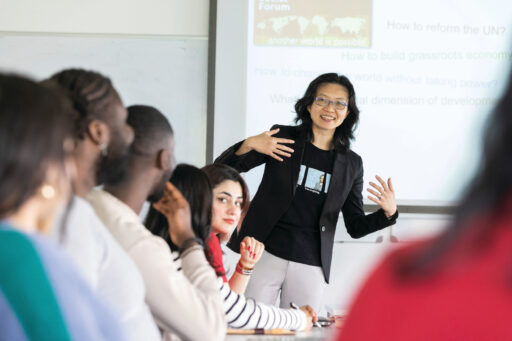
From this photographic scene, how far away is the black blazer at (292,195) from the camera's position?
122 inches

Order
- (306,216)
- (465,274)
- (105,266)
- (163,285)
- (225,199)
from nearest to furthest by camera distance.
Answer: (465,274)
(105,266)
(163,285)
(225,199)
(306,216)

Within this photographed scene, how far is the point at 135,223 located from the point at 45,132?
27.0 inches

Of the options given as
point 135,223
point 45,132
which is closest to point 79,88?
point 135,223

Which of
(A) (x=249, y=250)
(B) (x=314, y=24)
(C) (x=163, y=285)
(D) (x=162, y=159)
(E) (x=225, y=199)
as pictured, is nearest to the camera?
(C) (x=163, y=285)

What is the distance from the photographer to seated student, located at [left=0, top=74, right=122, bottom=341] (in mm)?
742

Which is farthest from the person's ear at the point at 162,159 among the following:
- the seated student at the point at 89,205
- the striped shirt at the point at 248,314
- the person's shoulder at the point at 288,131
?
the person's shoulder at the point at 288,131

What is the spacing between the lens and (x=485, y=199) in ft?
1.47

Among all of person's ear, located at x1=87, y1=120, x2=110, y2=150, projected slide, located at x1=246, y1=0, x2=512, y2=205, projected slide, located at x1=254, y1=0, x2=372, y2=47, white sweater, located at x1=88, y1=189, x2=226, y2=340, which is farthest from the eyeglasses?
person's ear, located at x1=87, y1=120, x2=110, y2=150

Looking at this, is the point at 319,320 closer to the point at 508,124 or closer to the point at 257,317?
the point at 257,317

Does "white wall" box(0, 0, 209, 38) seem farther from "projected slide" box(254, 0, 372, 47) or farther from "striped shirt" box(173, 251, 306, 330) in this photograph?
"striped shirt" box(173, 251, 306, 330)

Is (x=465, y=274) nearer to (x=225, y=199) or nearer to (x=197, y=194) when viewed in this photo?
(x=197, y=194)

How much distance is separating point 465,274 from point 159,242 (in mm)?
1100

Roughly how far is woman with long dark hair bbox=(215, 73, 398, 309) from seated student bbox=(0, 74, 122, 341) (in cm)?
220

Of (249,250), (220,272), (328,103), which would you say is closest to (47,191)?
(220,272)
